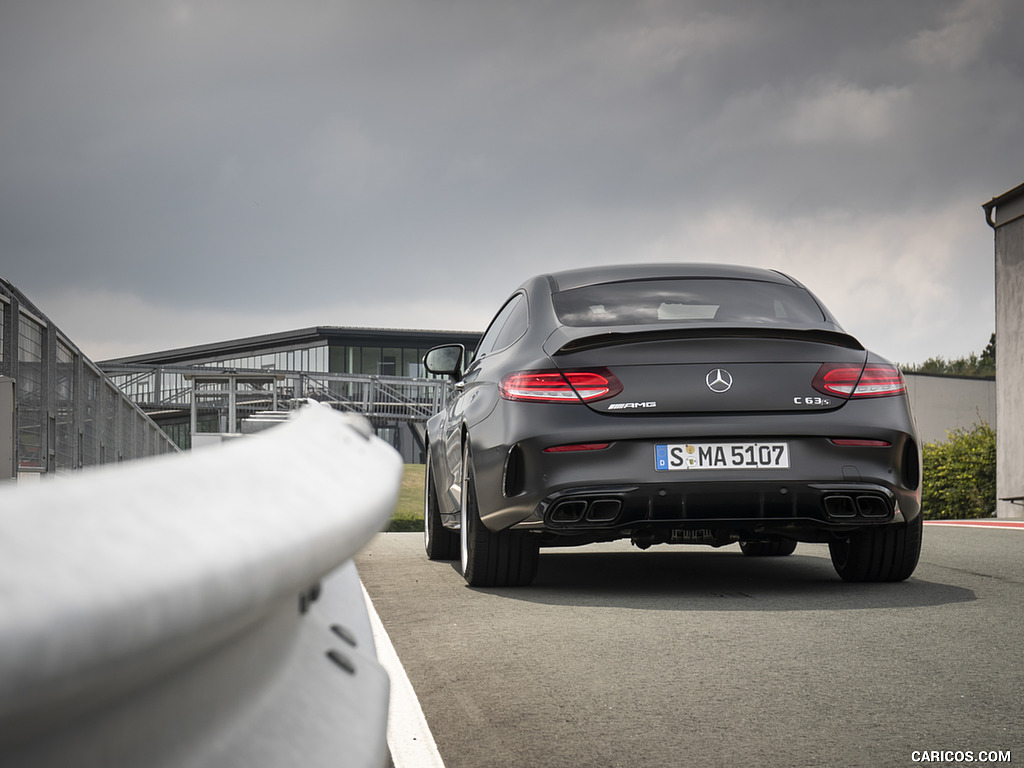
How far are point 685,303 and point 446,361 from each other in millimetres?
2113

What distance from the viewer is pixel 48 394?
5.46 m

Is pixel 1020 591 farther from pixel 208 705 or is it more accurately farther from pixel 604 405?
pixel 208 705

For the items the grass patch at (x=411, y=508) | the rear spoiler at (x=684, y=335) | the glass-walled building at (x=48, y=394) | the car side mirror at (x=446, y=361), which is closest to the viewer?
the glass-walled building at (x=48, y=394)

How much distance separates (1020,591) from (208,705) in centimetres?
548

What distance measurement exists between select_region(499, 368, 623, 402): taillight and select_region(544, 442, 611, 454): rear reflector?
0.22 metres

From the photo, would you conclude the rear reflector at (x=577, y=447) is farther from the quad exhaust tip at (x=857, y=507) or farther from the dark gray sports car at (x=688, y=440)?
the quad exhaust tip at (x=857, y=507)

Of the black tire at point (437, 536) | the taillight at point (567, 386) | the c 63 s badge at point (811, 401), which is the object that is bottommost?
the black tire at point (437, 536)

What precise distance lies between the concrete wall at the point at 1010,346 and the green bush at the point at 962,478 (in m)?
1.40

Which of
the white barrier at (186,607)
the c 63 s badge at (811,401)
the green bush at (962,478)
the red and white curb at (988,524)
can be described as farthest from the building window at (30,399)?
the green bush at (962,478)

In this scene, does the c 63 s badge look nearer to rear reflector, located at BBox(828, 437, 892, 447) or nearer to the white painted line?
rear reflector, located at BBox(828, 437, 892, 447)

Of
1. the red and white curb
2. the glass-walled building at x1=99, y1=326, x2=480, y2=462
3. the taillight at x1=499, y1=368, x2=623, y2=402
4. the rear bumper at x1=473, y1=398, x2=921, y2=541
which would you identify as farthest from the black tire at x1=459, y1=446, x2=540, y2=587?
the glass-walled building at x1=99, y1=326, x2=480, y2=462

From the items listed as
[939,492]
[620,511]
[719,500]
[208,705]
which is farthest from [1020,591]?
[939,492]

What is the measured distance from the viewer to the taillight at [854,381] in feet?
17.3

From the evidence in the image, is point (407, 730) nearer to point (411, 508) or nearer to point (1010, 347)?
point (411, 508)
